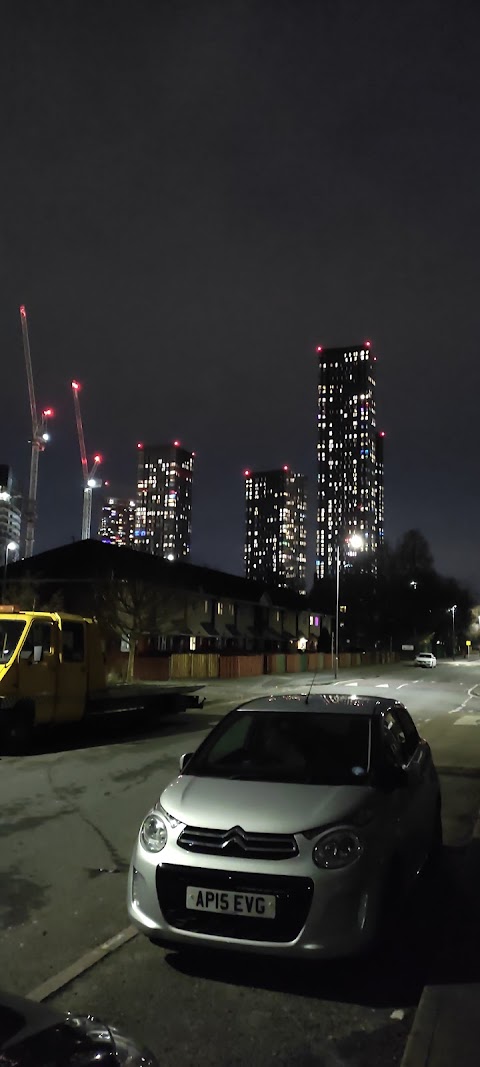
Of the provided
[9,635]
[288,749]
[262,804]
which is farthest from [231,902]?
[9,635]

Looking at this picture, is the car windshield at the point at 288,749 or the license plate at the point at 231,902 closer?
the license plate at the point at 231,902

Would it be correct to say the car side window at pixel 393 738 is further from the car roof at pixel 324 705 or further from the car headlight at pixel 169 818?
the car headlight at pixel 169 818

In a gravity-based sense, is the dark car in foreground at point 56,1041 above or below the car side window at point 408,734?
below

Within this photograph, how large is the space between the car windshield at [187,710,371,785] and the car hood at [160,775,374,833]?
181 millimetres

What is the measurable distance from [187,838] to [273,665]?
149ft

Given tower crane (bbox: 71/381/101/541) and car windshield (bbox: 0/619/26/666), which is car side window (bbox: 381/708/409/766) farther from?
tower crane (bbox: 71/381/101/541)

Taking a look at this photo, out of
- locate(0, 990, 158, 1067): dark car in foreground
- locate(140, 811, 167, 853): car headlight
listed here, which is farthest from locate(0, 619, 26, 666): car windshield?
locate(0, 990, 158, 1067): dark car in foreground

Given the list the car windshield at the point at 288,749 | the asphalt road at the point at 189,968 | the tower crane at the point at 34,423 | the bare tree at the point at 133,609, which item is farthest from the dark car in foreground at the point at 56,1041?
the tower crane at the point at 34,423

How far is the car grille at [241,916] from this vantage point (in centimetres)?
400

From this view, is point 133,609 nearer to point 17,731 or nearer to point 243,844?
point 17,731

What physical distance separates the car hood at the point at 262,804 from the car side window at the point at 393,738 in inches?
30.3

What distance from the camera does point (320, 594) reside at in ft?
406

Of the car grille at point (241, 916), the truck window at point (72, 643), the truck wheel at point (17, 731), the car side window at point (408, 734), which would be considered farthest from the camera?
the truck window at point (72, 643)

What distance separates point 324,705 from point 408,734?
0.98 meters
